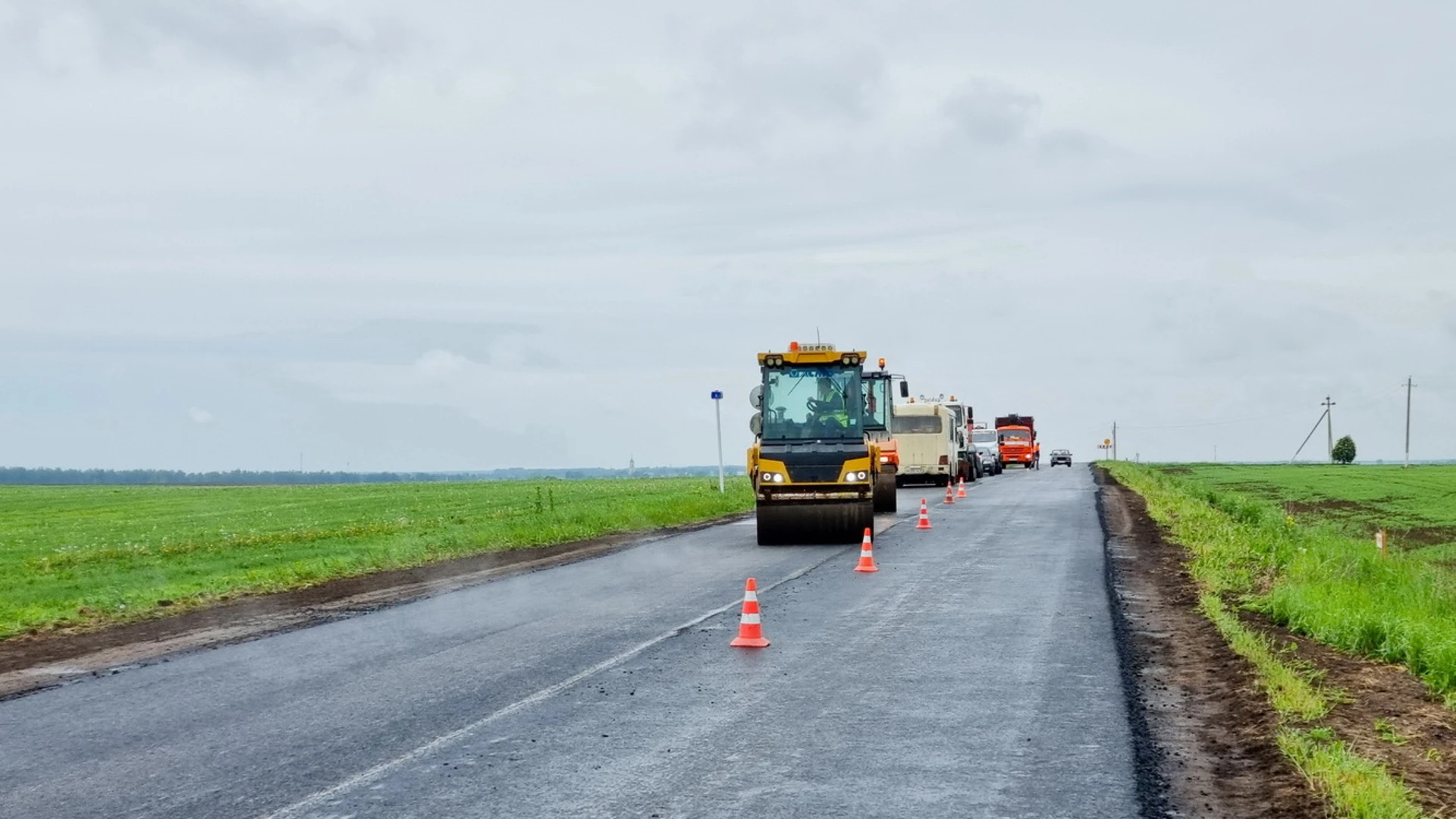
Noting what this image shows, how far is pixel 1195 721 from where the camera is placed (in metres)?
8.27

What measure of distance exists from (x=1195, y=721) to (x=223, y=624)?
9636 millimetres

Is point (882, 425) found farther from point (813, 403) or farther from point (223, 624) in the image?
point (223, 624)

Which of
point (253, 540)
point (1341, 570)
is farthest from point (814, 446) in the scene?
point (253, 540)

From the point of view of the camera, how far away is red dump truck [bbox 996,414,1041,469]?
81.3 meters

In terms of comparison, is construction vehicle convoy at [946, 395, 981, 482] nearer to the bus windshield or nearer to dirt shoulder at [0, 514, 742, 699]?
the bus windshield

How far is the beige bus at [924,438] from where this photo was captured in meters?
45.2

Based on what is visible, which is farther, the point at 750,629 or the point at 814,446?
the point at 814,446

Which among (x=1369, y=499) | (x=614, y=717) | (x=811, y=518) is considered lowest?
(x=1369, y=499)

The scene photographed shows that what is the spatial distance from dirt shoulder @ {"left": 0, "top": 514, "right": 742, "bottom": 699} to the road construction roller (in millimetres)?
3490

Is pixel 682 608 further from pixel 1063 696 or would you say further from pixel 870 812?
pixel 870 812

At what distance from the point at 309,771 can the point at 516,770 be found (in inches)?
43.2

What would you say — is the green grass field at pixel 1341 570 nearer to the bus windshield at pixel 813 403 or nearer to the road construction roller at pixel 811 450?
the road construction roller at pixel 811 450

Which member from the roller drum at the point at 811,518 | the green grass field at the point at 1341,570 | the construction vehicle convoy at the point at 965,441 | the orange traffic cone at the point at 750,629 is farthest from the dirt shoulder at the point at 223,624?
the construction vehicle convoy at the point at 965,441

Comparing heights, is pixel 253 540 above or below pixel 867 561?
below
